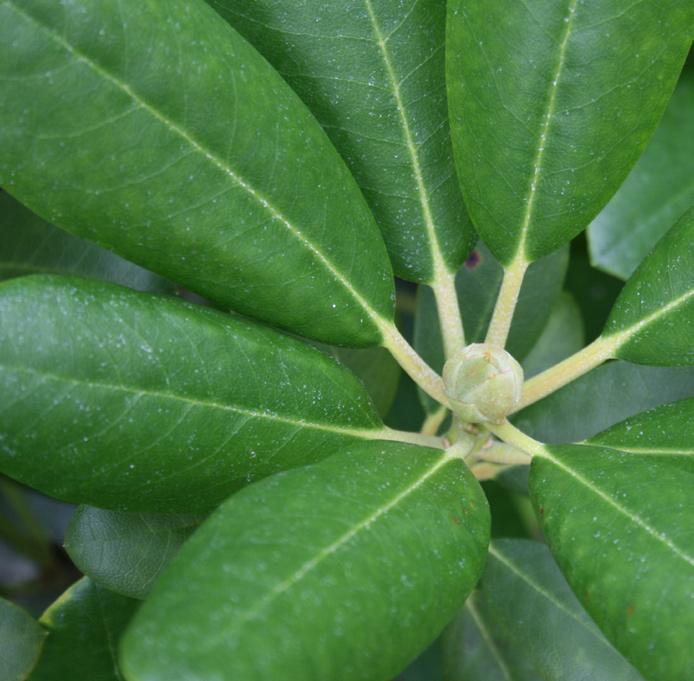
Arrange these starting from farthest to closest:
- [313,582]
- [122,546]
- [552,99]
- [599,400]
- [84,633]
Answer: [599,400], [84,633], [122,546], [552,99], [313,582]

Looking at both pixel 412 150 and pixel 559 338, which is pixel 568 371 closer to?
pixel 412 150

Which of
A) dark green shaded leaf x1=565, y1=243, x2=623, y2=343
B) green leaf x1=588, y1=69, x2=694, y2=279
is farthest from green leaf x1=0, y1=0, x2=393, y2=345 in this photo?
dark green shaded leaf x1=565, y1=243, x2=623, y2=343

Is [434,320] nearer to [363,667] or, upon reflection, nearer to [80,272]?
[80,272]

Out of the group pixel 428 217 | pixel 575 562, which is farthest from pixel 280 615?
pixel 428 217

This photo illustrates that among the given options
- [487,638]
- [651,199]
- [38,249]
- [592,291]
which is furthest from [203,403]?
[592,291]

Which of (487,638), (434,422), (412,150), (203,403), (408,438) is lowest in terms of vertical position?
(487,638)

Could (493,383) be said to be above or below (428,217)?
below

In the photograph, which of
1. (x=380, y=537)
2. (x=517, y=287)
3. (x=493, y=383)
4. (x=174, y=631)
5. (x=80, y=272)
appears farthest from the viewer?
(x=80, y=272)

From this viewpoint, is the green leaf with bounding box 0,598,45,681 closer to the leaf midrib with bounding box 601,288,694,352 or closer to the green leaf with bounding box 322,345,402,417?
the green leaf with bounding box 322,345,402,417
